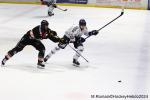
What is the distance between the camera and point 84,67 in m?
9.51

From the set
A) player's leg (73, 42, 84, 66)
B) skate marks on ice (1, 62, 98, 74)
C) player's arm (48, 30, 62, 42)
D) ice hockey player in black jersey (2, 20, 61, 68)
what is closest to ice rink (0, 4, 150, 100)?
skate marks on ice (1, 62, 98, 74)

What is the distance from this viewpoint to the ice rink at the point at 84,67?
7703 mm

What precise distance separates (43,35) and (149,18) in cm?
933

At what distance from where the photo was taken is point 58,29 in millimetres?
A: 14680

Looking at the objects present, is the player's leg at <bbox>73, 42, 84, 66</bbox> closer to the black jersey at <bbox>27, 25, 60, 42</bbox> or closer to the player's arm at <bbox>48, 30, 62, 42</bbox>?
the player's arm at <bbox>48, 30, 62, 42</bbox>

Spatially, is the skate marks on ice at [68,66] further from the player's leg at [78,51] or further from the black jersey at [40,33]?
the black jersey at [40,33]

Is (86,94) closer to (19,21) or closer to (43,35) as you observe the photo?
(43,35)

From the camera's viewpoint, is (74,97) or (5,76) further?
(5,76)

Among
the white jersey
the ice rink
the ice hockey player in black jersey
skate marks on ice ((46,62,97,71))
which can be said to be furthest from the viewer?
skate marks on ice ((46,62,97,71))

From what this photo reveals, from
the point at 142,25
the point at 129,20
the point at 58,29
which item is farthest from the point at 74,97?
the point at 129,20

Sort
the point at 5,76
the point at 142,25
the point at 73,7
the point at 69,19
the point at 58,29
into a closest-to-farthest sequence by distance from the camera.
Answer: the point at 5,76 → the point at 58,29 → the point at 142,25 → the point at 69,19 → the point at 73,7

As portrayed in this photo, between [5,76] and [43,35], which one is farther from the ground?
[43,35]

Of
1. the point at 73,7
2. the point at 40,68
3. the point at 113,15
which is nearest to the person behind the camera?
the point at 40,68

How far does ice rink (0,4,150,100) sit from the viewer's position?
7703 millimetres
